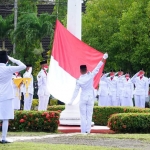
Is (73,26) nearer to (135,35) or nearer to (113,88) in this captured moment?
(113,88)

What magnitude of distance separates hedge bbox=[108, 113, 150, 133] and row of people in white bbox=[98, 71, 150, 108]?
13033mm

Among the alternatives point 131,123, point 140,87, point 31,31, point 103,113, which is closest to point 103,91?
point 140,87

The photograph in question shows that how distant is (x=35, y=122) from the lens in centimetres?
1709

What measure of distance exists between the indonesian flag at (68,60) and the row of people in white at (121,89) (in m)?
11.2

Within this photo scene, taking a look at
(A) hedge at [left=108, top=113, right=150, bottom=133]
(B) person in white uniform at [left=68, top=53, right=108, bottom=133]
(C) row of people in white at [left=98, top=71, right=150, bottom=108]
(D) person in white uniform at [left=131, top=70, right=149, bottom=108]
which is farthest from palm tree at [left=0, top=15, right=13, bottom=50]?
(B) person in white uniform at [left=68, top=53, right=108, bottom=133]

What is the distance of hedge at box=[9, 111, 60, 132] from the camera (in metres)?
17.1

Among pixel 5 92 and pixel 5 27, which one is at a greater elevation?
pixel 5 27

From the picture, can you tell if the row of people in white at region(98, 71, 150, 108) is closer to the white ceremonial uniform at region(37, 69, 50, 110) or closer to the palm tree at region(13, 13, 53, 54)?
the white ceremonial uniform at region(37, 69, 50, 110)

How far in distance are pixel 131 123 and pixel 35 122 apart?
271 centimetres

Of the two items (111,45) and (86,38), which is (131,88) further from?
(86,38)

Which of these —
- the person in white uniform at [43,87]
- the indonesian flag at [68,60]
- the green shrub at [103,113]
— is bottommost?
the green shrub at [103,113]

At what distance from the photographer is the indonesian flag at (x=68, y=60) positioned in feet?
61.7

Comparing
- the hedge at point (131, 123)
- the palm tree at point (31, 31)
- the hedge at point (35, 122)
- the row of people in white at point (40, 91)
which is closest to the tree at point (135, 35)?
the palm tree at point (31, 31)

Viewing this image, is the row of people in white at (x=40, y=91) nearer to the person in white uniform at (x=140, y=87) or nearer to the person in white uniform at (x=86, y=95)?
the person in white uniform at (x=140, y=87)
